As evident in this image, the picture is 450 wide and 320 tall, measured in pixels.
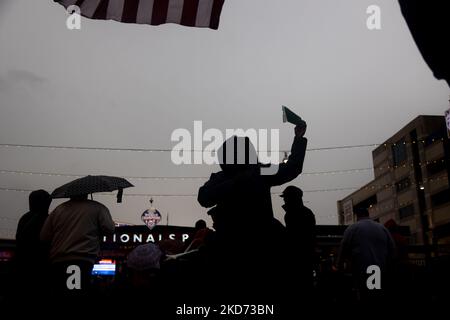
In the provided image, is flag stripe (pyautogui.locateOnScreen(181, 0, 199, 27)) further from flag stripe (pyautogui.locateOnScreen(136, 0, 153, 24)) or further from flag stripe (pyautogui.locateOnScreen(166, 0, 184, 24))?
flag stripe (pyautogui.locateOnScreen(136, 0, 153, 24))

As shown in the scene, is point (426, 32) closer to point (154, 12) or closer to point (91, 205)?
point (154, 12)

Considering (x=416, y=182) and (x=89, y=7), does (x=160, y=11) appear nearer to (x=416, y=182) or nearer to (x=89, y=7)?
(x=89, y=7)

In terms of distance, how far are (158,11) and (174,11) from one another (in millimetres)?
153

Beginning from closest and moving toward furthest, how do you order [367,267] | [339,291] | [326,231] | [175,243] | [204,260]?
[204,260] < [367,267] < [175,243] < [339,291] < [326,231]

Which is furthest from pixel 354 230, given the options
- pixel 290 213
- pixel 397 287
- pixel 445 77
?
pixel 445 77

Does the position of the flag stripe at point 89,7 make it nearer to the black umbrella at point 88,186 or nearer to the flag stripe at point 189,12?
the flag stripe at point 189,12

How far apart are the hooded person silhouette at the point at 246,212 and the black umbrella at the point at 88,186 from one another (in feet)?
11.0

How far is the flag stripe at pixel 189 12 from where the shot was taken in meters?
4.04

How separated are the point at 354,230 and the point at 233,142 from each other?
3.71 meters

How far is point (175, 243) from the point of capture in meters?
6.55

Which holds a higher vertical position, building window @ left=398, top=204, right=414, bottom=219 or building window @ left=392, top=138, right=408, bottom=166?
building window @ left=392, top=138, right=408, bottom=166

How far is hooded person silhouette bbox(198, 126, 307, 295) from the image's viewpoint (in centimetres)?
234

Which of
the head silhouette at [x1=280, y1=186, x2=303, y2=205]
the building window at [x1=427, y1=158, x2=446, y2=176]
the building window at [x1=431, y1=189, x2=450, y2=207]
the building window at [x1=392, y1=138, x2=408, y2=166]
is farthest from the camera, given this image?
the building window at [x1=392, y1=138, x2=408, y2=166]

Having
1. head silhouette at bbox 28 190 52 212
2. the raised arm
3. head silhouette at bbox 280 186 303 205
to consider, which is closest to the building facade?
head silhouette at bbox 280 186 303 205
